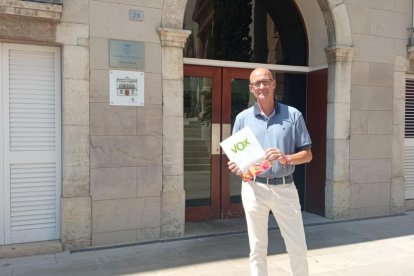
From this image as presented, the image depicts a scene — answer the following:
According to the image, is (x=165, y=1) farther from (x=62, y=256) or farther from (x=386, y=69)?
(x=386, y=69)

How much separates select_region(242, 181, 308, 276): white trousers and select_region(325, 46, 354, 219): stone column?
139 inches

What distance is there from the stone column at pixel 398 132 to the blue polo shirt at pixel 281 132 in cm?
446

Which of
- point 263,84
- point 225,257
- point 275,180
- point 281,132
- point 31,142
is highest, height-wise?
point 263,84

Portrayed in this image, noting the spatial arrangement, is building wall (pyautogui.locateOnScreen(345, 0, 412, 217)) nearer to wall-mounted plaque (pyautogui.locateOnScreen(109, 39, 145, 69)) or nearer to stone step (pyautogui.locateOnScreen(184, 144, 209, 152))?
stone step (pyautogui.locateOnScreen(184, 144, 209, 152))

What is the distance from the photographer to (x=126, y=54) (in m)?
5.30

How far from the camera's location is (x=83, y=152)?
5133 mm

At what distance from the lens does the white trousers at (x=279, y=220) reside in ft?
11.0

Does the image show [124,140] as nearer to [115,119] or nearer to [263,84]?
[115,119]

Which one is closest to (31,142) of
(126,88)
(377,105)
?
(126,88)

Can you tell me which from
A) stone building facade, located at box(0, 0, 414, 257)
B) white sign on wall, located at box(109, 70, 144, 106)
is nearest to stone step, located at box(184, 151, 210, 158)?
stone building facade, located at box(0, 0, 414, 257)

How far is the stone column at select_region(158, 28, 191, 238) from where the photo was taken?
551 cm

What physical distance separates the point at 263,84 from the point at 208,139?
3.40 m

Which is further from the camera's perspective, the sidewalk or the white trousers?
the sidewalk

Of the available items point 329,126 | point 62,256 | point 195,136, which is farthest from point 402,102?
point 62,256
